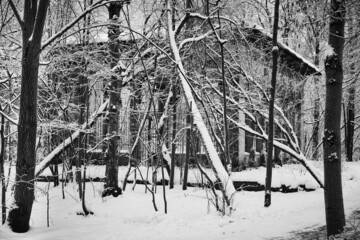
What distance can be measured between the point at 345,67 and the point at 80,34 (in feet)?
30.8

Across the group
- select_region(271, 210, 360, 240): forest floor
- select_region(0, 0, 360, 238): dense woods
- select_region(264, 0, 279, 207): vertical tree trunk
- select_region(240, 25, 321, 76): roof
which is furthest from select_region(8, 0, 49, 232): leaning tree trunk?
select_region(240, 25, 321, 76): roof

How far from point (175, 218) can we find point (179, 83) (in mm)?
4170

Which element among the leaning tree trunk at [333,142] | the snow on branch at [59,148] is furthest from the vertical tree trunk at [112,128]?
the leaning tree trunk at [333,142]

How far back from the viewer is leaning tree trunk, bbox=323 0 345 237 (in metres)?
4.33

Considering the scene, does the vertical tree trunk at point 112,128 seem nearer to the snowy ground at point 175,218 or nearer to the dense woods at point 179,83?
the dense woods at point 179,83

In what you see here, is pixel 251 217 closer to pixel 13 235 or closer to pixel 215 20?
pixel 13 235

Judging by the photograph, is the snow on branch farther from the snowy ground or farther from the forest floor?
the forest floor

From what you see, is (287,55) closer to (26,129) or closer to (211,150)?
(211,150)

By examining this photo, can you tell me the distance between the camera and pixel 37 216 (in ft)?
34.3

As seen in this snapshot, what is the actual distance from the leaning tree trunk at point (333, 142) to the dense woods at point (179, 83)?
0.01 metres

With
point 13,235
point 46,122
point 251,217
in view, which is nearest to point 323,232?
point 251,217

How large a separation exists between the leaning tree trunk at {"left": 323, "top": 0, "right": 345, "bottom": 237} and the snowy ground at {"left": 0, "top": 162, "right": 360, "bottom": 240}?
0.95m

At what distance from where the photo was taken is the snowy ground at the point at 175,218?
601 cm

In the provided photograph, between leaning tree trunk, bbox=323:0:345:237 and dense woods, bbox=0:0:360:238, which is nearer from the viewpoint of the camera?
leaning tree trunk, bbox=323:0:345:237
